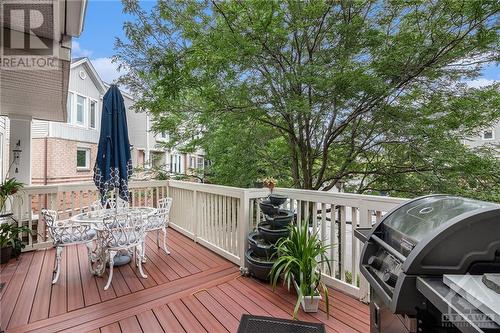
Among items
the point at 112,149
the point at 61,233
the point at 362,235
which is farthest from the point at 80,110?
the point at 362,235

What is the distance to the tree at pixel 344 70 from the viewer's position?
3555 mm

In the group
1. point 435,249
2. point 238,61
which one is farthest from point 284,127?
point 435,249

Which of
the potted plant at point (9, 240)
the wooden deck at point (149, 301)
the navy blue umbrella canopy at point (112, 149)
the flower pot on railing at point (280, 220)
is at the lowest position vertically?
the wooden deck at point (149, 301)

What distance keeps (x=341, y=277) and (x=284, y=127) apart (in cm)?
295

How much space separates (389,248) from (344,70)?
10.9ft

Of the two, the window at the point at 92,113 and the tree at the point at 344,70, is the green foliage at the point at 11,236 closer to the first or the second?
the tree at the point at 344,70

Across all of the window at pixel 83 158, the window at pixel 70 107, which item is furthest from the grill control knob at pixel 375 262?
the window at pixel 83 158


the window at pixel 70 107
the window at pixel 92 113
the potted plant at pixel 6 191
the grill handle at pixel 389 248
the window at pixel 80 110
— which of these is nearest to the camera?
the grill handle at pixel 389 248

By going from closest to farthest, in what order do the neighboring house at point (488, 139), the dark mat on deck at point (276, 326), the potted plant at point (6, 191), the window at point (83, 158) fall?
the dark mat on deck at point (276, 326), the potted plant at point (6, 191), the neighboring house at point (488, 139), the window at point (83, 158)

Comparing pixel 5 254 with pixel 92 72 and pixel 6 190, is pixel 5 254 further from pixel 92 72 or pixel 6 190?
pixel 92 72

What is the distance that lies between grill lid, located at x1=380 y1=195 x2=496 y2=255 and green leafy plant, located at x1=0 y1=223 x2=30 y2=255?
4.92 m

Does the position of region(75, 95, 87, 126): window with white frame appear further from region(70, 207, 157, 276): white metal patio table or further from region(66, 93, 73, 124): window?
region(70, 207, 157, 276): white metal patio table

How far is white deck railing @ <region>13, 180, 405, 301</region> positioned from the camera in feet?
8.54

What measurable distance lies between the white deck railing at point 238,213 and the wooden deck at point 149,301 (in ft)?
1.09
